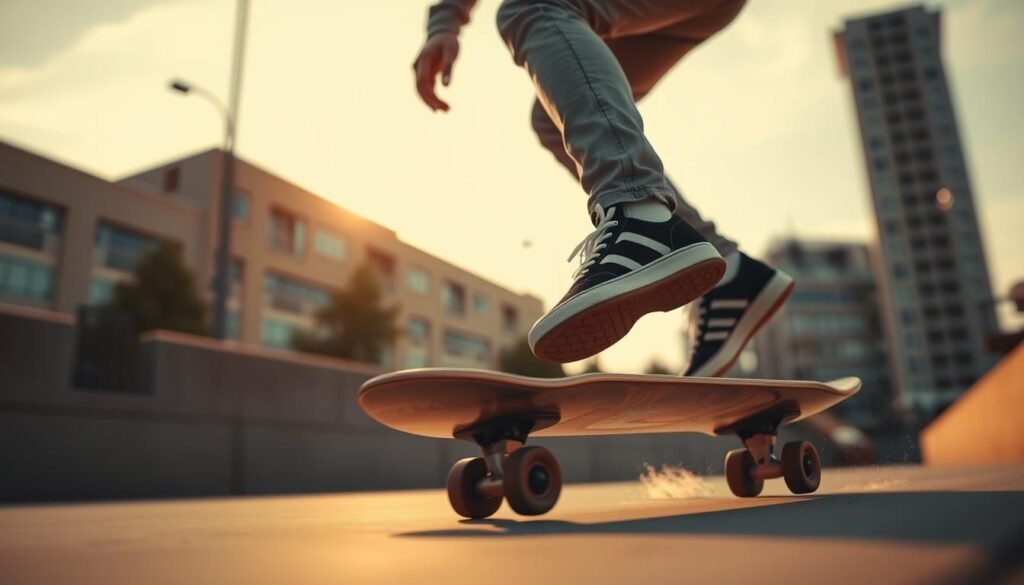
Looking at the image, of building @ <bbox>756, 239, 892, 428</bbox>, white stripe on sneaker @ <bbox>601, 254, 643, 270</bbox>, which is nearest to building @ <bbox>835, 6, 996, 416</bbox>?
building @ <bbox>756, 239, 892, 428</bbox>

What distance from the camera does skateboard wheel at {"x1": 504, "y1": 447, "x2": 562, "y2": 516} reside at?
1.11m

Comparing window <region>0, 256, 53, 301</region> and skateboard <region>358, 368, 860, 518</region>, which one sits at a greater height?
window <region>0, 256, 53, 301</region>

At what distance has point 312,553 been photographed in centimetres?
60

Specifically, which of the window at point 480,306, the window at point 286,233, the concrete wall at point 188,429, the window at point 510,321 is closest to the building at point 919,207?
the window at point 510,321

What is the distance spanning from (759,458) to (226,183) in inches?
401

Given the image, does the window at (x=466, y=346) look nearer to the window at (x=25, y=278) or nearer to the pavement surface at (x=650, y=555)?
the window at (x=25, y=278)

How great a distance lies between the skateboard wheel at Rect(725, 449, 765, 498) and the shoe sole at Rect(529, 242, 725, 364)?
0.49 metres

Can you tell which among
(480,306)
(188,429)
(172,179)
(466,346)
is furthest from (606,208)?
(480,306)

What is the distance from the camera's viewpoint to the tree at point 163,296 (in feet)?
62.4

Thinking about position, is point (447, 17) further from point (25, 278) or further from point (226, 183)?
point (25, 278)

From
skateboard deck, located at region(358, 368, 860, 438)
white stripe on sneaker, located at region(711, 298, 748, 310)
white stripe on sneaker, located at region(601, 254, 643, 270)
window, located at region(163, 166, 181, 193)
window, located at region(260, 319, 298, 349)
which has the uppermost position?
window, located at region(163, 166, 181, 193)

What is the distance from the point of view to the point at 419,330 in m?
35.6

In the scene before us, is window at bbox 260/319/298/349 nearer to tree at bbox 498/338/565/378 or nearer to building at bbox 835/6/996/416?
tree at bbox 498/338/565/378

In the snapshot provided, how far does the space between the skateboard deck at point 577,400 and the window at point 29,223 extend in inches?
995
